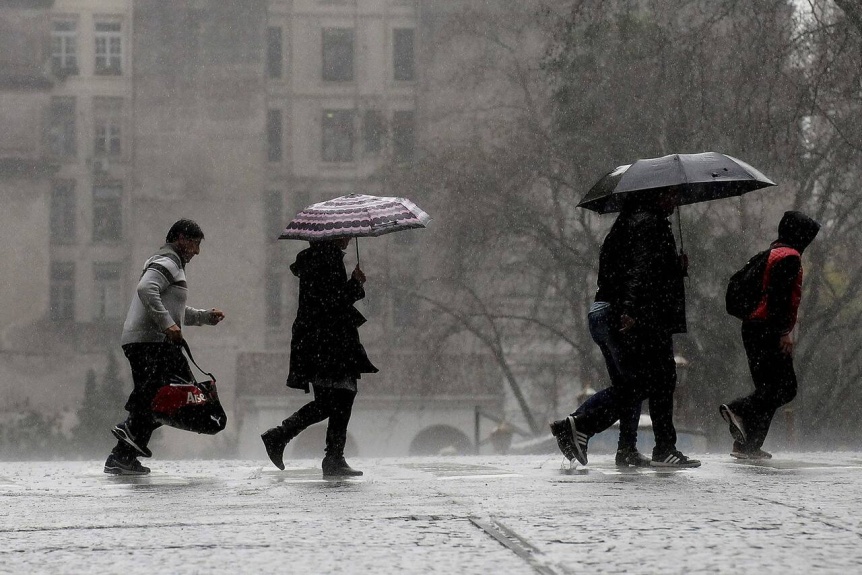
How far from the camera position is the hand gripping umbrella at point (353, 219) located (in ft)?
29.9

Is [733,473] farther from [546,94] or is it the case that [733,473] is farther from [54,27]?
[54,27]

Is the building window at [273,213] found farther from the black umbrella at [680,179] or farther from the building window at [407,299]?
the black umbrella at [680,179]

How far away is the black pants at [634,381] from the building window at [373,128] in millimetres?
36708

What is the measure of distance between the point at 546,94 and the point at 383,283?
269 inches

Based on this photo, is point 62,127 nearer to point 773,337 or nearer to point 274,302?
point 274,302

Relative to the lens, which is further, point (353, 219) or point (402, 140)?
point (402, 140)

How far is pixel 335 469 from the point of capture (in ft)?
30.3

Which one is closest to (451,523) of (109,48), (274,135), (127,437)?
(127,437)

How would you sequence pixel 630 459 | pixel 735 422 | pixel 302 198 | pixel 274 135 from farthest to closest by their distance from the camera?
pixel 274 135 → pixel 302 198 → pixel 735 422 → pixel 630 459

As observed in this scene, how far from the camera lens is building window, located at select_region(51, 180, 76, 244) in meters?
69.0

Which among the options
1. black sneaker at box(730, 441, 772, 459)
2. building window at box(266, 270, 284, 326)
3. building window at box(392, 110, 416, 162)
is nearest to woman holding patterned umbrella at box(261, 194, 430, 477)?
black sneaker at box(730, 441, 772, 459)

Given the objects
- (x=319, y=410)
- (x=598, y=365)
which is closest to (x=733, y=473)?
(x=319, y=410)

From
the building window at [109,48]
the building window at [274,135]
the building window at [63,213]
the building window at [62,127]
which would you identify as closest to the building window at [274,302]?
the building window at [274,135]

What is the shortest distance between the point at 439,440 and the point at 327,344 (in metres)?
53.3
